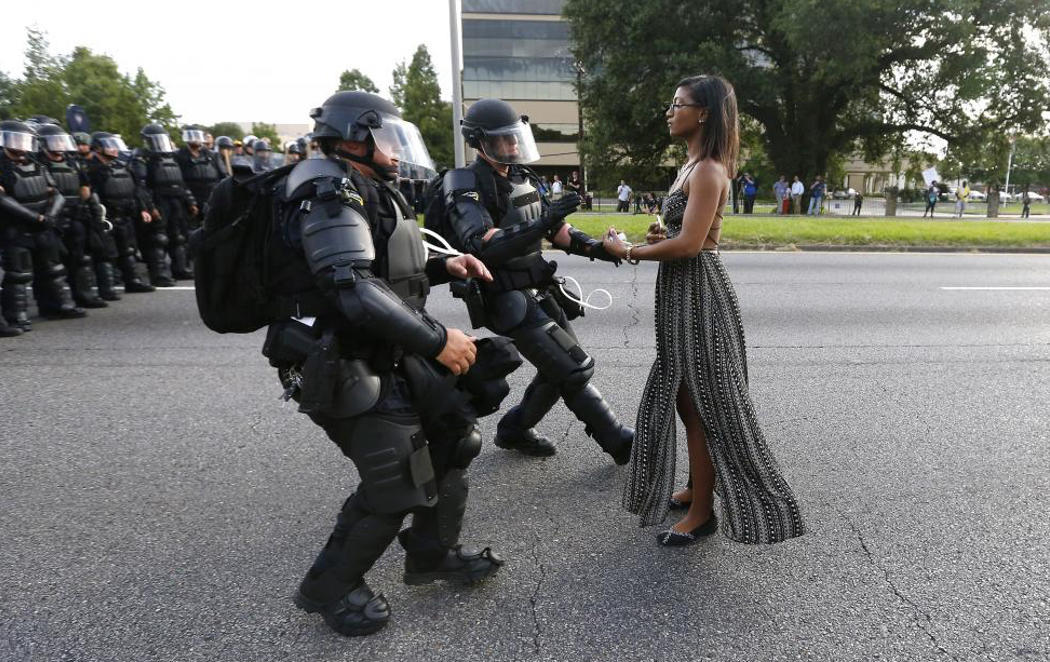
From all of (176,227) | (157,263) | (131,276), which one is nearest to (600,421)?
(131,276)

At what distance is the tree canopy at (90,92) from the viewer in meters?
32.7

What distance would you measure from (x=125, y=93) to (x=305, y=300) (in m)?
39.8

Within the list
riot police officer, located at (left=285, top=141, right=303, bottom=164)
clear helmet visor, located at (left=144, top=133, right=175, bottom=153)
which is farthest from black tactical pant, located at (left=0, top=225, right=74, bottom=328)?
riot police officer, located at (left=285, top=141, right=303, bottom=164)

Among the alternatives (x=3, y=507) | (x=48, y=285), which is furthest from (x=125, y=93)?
(x=3, y=507)

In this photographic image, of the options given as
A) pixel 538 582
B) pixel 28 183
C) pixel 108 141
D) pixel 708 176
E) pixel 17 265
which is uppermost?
pixel 108 141

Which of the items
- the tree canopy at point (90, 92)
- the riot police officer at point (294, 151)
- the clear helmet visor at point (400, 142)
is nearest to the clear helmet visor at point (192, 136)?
the riot police officer at point (294, 151)

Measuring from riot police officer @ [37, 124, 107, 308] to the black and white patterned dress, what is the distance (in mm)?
7109

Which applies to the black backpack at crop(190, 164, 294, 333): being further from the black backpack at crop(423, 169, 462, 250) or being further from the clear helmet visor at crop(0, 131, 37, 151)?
the clear helmet visor at crop(0, 131, 37, 151)

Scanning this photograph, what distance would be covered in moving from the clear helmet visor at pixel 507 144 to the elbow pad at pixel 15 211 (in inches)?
218

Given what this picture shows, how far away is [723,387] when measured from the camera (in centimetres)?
256

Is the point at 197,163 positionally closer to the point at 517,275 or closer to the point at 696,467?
the point at 517,275

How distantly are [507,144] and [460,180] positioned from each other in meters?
0.28

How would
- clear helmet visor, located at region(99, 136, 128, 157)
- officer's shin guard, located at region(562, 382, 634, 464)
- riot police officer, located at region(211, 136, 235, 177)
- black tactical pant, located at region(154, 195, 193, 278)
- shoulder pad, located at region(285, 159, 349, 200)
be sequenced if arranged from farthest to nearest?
riot police officer, located at region(211, 136, 235, 177) < black tactical pant, located at region(154, 195, 193, 278) < clear helmet visor, located at region(99, 136, 128, 157) < officer's shin guard, located at region(562, 382, 634, 464) < shoulder pad, located at region(285, 159, 349, 200)

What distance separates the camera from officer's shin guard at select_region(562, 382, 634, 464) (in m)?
3.44
